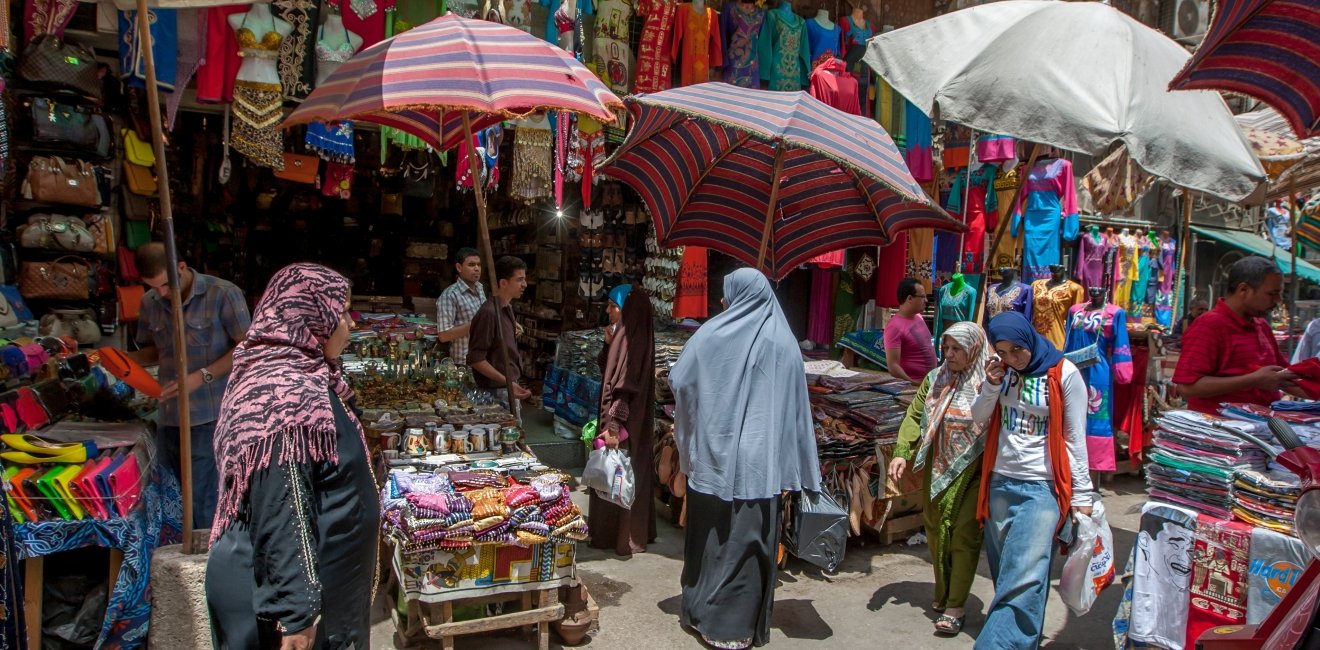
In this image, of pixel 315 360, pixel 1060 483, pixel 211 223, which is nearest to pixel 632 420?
pixel 1060 483

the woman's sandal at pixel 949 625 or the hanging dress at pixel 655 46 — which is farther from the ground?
the hanging dress at pixel 655 46

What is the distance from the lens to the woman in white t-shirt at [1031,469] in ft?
11.8

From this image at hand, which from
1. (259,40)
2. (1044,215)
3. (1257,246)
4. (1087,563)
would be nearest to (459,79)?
(259,40)

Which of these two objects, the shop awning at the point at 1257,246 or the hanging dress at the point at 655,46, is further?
the shop awning at the point at 1257,246

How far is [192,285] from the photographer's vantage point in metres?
3.99

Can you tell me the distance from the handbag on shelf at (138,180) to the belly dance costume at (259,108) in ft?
3.56

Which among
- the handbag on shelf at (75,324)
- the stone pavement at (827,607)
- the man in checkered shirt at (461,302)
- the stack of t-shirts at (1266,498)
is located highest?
the man in checkered shirt at (461,302)

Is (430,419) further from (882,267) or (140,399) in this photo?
(882,267)

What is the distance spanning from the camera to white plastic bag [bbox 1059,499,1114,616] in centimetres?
360

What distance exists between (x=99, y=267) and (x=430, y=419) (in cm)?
353

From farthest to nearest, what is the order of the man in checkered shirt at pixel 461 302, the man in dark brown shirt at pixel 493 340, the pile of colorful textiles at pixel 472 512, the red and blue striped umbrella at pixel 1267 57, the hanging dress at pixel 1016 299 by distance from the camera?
the hanging dress at pixel 1016 299, the man in checkered shirt at pixel 461 302, the man in dark brown shirt at pixel 493 340, the pile of colorful textiles at pixel 472 512, the red and blue striped umbrella at pixel 1267 57

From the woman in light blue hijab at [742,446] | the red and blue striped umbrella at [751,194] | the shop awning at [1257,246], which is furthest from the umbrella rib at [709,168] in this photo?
the shop awning at [1257,246]

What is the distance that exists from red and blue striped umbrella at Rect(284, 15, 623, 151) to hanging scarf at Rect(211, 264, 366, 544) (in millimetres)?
1515

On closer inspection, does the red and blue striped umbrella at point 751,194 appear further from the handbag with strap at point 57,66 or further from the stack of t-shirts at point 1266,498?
the handbag with strap at point 57,66
